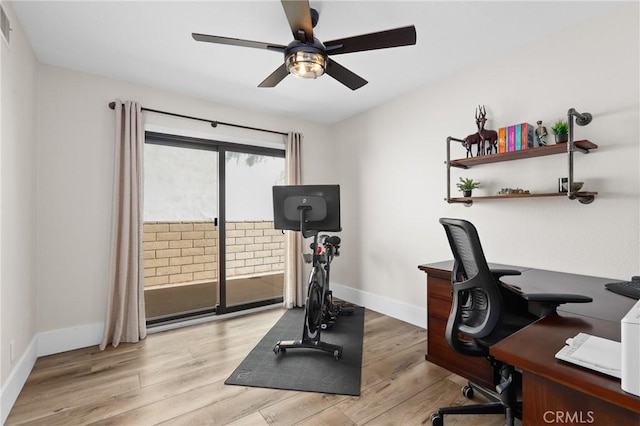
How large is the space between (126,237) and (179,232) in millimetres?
692

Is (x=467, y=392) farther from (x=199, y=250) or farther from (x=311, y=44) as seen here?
(x=199, y=250)

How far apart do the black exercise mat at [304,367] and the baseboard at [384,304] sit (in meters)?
0.57

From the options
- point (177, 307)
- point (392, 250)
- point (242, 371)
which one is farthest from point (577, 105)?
point (177, 307)

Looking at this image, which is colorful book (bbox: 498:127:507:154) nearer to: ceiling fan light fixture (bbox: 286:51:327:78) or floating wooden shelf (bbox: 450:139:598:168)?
floating wooden shelf (bbox: 450:139:598:168)

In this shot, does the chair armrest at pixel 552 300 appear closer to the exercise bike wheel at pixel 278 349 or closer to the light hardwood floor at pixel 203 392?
the light hardwood floor at pixel 203 392

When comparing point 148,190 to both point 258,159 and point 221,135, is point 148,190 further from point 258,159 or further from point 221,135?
point 258,159

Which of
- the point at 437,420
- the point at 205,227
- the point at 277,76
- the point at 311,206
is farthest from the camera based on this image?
the point at 205,227

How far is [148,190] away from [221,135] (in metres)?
1.00

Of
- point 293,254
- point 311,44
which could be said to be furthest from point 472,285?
point 293,254

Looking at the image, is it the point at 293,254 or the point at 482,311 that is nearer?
the point at 482,311

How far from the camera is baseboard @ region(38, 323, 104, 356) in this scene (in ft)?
8.18

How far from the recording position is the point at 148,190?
3.16 meters

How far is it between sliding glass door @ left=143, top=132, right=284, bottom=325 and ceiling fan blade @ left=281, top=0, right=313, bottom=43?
216cm

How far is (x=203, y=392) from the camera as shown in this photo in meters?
1.98
